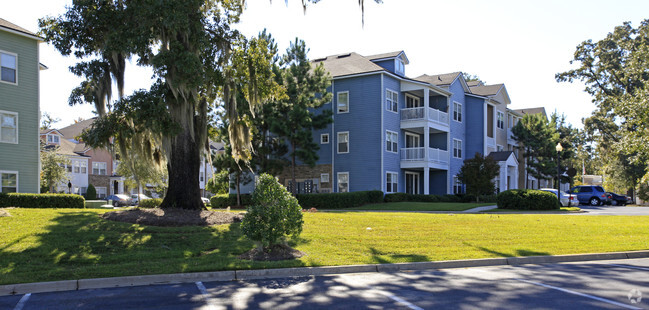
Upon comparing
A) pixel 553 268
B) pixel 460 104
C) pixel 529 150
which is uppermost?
pixel 460 104

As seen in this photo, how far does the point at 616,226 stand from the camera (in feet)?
57.9

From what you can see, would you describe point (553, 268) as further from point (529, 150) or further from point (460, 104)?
point (529, 150)

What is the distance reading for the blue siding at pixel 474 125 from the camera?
4462cm

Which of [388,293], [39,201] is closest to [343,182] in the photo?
[39,201]

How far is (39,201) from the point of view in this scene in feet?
66.3

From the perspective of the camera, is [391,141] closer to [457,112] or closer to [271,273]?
[457,112]

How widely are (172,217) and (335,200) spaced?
1721 cm

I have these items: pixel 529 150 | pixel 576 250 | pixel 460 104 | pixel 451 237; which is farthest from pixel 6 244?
pixel 529 150

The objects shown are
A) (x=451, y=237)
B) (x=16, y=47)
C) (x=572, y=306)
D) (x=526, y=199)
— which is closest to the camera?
(x=572, y=306)

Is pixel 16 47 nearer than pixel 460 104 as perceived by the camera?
Yes

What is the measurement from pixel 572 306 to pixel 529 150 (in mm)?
47888

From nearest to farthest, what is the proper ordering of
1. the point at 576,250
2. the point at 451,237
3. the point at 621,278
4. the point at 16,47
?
the point at 621,278, the point at 576,250, the point at 451,237, the point at 16,47

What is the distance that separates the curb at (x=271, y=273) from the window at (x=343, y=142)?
25169mm

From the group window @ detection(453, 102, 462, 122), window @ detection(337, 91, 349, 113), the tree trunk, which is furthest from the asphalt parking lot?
window @ detection(453, 102, 462, 122)
